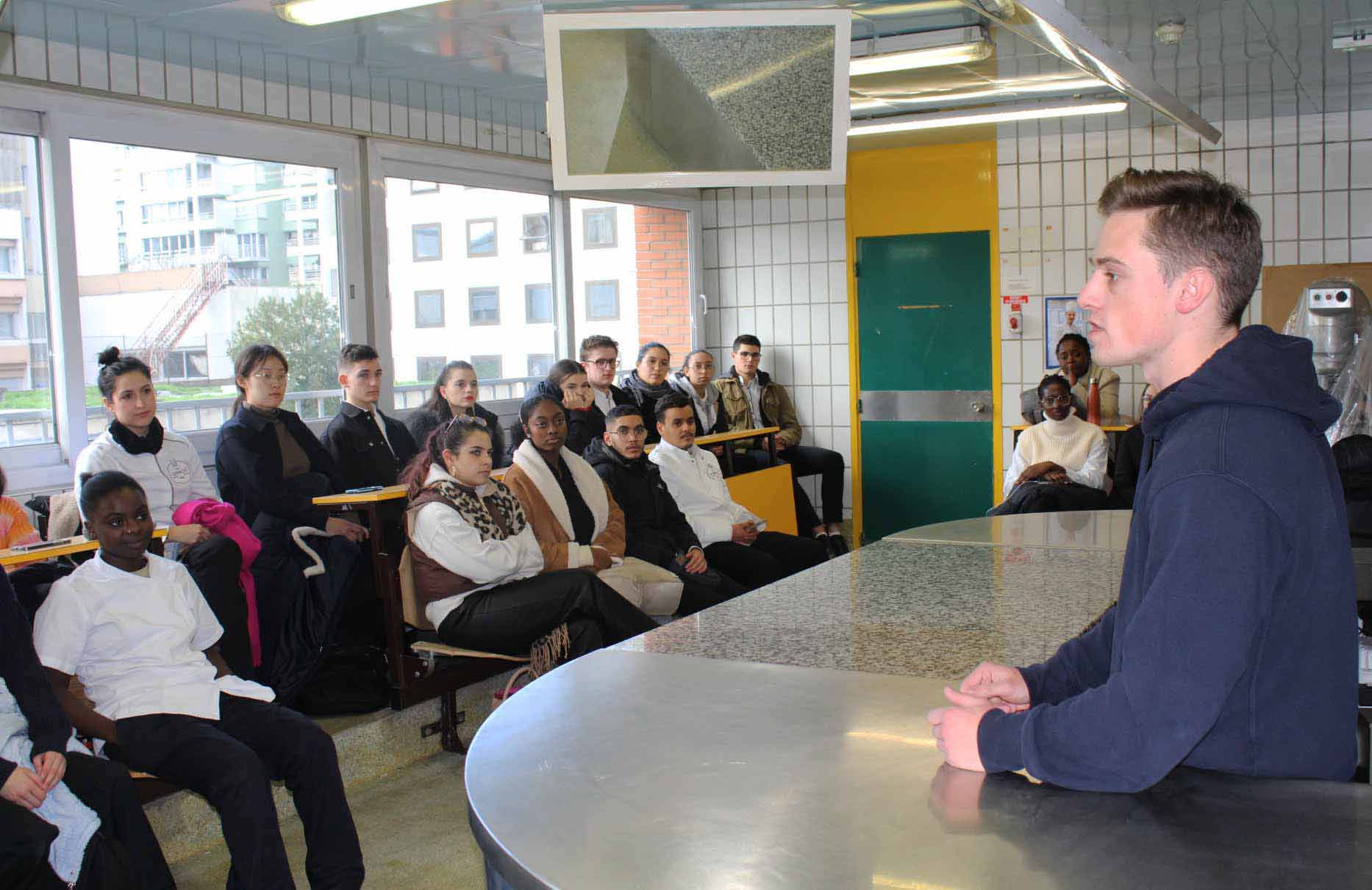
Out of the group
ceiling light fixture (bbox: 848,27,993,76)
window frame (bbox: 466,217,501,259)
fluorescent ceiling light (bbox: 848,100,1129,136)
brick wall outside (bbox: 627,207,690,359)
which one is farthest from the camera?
brick wall outside (bbox: 627,207,690,359)

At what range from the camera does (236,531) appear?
367 centimetres

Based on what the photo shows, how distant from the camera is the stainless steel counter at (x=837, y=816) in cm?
101

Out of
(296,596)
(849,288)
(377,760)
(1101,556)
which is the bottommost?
(377,760)

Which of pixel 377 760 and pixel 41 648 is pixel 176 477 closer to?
pixel 377 760

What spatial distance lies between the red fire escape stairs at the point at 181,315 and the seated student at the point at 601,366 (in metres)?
1.96

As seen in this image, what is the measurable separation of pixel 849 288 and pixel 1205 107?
2.32 m

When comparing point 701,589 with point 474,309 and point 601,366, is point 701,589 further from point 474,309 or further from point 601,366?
point 474,309

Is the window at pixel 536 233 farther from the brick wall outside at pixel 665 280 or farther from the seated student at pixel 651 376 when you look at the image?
the brick wall outside at pixel 665 280

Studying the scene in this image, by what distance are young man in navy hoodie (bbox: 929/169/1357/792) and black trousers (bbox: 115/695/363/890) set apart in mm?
1872

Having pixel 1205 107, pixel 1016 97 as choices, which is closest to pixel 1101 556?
pixel 1016 97

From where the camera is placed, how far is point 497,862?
3.68 feet

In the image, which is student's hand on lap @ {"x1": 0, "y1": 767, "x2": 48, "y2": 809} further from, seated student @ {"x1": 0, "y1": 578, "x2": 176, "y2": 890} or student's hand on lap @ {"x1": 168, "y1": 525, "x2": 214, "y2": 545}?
student's hand on lap @ {"x1": 168, "y1": 525, "x2": 214, "y2": 545}

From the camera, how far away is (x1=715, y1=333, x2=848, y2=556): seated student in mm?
7449

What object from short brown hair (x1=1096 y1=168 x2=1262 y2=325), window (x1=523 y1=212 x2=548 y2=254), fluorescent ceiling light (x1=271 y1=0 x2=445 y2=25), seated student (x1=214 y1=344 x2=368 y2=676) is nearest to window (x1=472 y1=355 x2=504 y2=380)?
window (x1=523 y1=212 x2=548 y2=254)
